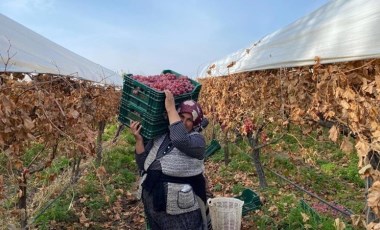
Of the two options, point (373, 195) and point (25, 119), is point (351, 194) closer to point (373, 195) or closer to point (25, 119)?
point (373, 195)

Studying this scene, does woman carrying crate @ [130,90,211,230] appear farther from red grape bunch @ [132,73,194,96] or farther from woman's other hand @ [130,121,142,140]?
red grape bunch @ [132,73,194,96]

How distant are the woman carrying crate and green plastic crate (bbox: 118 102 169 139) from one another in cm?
6

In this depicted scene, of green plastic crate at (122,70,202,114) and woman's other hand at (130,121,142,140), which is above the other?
green plastic crate at (122,70,202,114)

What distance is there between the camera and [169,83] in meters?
3.07

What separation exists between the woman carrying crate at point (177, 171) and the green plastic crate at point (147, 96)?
0.28 feet

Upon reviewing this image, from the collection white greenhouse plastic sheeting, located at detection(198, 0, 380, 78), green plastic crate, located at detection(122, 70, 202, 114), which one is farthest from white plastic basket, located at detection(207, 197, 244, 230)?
white greenhouse plastic sheeting, located at detection(198, 0, 380, 78)

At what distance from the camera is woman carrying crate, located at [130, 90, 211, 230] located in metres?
3.02

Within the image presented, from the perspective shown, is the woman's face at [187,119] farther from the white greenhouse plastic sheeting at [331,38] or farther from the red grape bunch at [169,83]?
the white greenhouse plastic sheeting at [331,38]

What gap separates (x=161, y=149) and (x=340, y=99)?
59.2 inches

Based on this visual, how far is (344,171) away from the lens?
7406 millimetres

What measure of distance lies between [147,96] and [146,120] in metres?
0.21

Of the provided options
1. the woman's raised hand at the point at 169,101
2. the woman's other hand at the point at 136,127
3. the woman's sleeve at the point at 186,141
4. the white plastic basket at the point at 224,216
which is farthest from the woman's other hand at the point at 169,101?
the white plastic basket at the point at 224,216

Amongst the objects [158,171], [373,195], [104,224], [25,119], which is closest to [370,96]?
[373,195]

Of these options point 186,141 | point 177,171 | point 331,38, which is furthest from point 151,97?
point 331,38
